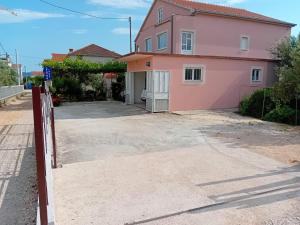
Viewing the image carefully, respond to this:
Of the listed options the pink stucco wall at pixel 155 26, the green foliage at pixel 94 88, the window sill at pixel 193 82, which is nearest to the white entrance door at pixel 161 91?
the window sill at pixel 193 82

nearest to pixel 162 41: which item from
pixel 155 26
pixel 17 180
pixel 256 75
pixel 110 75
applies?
pixel 155 26

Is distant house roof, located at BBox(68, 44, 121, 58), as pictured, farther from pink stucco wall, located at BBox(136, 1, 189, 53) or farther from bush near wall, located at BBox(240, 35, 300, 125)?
bush near wall, located at BBox(240, 35, 300, 125)

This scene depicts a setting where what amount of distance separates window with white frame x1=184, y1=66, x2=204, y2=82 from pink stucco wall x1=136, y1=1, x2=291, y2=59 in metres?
4.99

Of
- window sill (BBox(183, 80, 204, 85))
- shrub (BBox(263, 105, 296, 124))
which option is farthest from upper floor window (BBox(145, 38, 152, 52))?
shrub (BBox(263, 105, 296, 124))

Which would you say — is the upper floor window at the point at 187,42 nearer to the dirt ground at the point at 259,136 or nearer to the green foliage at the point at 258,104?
the green foliage at the point at 258,104

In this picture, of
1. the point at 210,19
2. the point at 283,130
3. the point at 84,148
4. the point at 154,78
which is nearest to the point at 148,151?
the point at 84,148

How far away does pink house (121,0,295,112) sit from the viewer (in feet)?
49.3

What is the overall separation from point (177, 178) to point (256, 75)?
14098 mm

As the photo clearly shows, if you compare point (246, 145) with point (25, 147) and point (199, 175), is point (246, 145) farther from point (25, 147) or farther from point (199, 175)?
point (25, 147)

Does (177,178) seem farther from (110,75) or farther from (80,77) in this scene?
(110,75)

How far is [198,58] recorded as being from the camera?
15.3 metres

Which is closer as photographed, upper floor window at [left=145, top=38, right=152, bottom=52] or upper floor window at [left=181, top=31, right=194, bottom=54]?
upper floor window at [left=181, top=31, right=194, bottom=54]

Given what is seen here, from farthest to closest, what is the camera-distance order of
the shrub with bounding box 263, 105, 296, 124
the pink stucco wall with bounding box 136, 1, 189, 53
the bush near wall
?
1. the pink stucco wall with bounding box 136, 1, 189, 53
2. the shrub with bounding box 263, 105, 296, 124
3. the bush near wall

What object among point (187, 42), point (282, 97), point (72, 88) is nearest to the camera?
point (282, 97)
